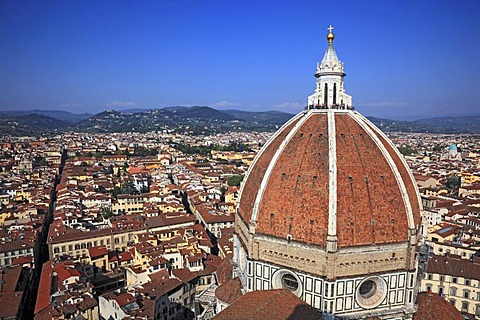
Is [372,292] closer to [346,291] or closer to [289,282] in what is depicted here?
[346,291]

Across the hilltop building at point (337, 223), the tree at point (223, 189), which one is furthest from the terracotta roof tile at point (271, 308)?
the tree at point (223, 189)

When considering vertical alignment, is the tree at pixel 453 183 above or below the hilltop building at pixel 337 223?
below

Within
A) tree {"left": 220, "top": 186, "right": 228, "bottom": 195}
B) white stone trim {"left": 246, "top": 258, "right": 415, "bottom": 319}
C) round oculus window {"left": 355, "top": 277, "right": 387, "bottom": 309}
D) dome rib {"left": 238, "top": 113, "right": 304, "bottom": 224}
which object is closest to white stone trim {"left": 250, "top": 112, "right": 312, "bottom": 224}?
dome rib {"left": 238, "top": 113, "right": 304, "bottom": 224}

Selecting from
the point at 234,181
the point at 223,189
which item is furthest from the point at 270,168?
the point at 234,181

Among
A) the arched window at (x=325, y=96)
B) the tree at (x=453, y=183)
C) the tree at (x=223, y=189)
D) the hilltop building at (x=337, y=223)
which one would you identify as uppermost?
the arched window at (x=325, y=96)

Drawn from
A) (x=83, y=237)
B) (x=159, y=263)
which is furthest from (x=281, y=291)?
(x=83, y=237)

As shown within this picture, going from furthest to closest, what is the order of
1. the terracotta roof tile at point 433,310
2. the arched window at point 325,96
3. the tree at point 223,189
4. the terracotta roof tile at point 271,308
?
the tree at point 223,189 → the arched window at point 325,96 → the terracotta roof tile at point 433,310 → the terracotta roof tile at point 271,308

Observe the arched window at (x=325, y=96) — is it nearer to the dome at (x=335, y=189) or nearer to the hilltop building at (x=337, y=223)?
the dome at (x=335, y=189)

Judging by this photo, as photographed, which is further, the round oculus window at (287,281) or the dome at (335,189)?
the round oculus window at (287,281)
